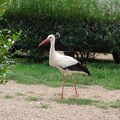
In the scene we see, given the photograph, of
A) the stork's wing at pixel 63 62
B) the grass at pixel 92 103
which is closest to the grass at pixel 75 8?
the stork's wing at pixel 63 62

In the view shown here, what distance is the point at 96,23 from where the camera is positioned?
13.5m

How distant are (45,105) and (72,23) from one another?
6349mm

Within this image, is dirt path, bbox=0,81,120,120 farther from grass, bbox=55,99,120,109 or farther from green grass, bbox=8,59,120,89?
green grass, bbox=8,59,120,89

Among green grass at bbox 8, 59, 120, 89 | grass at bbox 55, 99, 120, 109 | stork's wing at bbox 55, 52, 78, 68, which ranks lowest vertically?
green grass at bbox 8, 59, 120, 89

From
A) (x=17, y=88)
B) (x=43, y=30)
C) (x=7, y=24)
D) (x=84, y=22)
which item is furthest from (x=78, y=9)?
(x=17, y=88)

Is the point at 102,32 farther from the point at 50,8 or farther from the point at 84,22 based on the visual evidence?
the point at 50,8

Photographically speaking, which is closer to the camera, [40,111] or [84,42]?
[40,111]

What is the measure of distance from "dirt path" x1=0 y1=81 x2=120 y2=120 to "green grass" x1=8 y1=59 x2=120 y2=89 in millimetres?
453

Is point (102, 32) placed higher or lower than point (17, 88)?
higher

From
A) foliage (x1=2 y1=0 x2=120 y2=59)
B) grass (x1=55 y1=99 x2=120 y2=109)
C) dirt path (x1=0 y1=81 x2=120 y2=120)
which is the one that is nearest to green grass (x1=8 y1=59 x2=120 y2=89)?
dirt path (x1=0 y1=81 x2=120 y2=120)

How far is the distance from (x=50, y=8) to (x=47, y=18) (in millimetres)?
353

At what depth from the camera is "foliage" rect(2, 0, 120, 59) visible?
13391 millimetres

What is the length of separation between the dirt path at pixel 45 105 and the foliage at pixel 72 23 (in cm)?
384

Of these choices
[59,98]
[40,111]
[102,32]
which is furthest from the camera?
[102,32]
